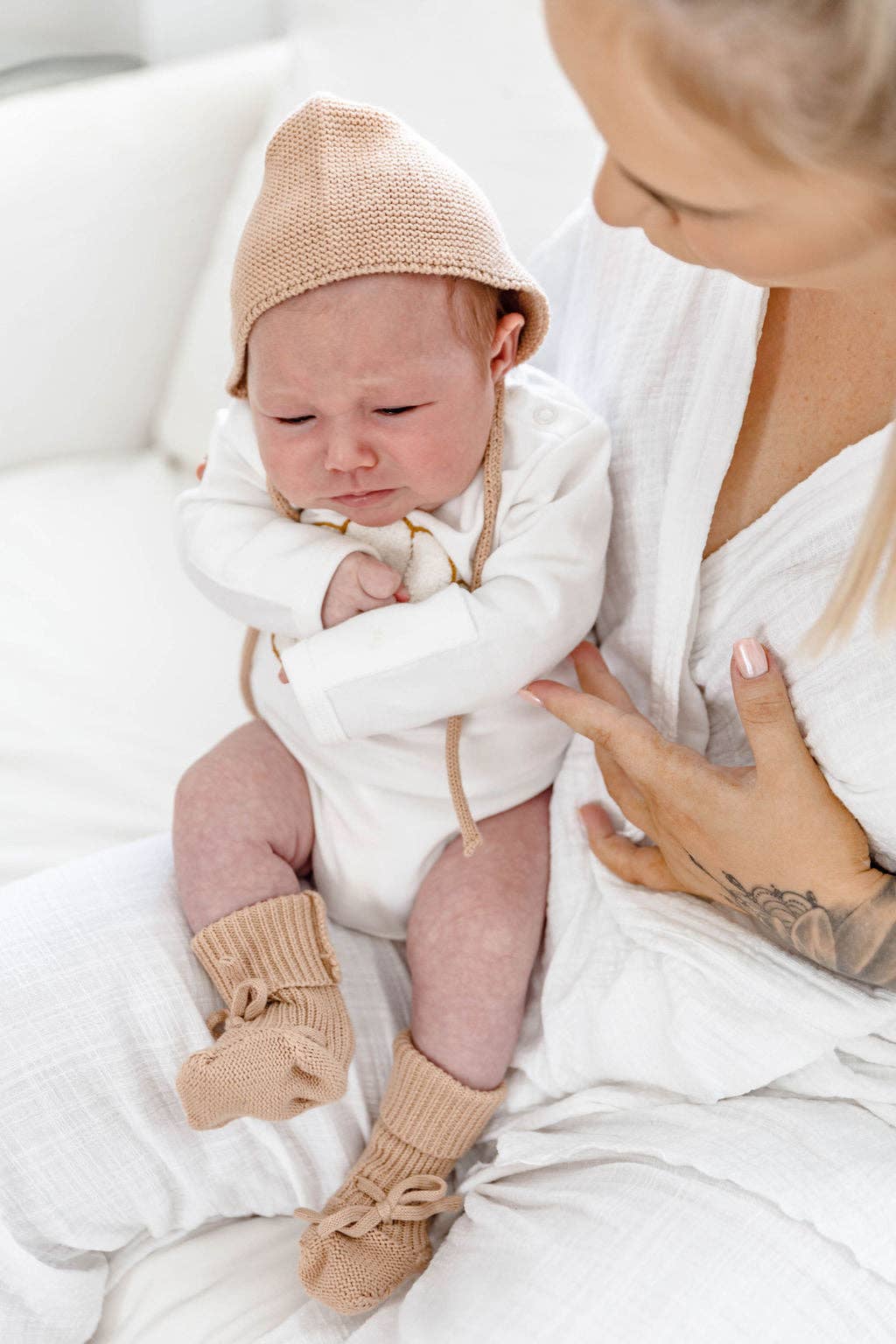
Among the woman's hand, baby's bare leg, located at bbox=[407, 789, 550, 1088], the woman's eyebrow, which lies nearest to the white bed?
baby's bare leg, located at bbox=[407, 789, 550, 1088]

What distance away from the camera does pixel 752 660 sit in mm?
957

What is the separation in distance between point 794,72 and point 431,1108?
823mm

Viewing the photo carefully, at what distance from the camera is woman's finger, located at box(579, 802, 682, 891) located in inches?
42.7

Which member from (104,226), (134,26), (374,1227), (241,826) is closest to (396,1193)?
(374,1227)

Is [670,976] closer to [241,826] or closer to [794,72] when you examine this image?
[241,826]

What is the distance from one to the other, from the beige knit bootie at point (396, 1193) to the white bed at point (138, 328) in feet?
1.67

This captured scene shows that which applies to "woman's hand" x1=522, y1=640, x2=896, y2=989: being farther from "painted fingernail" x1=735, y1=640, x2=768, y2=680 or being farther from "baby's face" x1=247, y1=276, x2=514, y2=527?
"baby's face" x1=247, y1=276, x2=514, y2=527

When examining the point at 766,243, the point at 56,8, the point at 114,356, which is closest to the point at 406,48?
the point at 114,356

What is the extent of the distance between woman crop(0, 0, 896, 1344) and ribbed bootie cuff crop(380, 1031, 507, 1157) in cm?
4

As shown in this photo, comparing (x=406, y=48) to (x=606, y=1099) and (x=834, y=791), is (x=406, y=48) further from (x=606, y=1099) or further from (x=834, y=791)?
(x=606, y=1099)

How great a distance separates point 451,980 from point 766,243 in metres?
0.66

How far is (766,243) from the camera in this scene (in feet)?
2.35

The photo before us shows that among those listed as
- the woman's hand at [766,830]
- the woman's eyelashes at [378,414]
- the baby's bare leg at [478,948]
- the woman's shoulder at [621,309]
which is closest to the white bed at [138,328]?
the woman's shoulder at [621,309]

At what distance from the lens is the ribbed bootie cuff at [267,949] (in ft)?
3.52
